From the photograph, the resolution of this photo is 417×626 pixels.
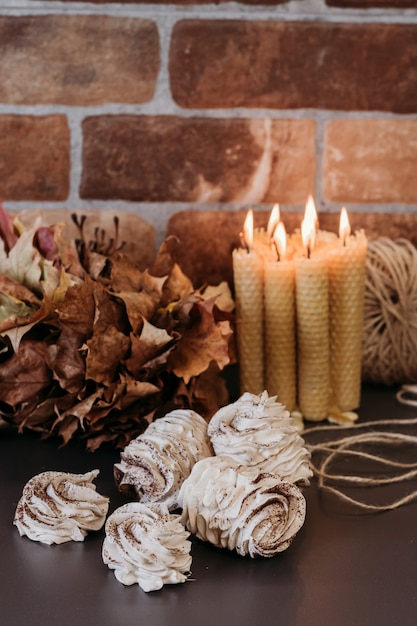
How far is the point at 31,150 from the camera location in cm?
104

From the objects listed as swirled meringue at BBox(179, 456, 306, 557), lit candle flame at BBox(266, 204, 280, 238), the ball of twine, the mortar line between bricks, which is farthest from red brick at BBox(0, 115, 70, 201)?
swirled meringue at BBox(179, 456, 306, 557)

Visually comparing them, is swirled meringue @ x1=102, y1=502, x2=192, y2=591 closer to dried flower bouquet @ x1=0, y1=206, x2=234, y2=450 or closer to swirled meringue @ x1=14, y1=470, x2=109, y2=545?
swirled meringue @ x1=14, y1=470, x2=109, y2=545

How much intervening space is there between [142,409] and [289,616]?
0.33 meters

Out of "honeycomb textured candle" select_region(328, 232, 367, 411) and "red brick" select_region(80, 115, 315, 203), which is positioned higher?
"red brick" select_region(80, 115, 315, 203)

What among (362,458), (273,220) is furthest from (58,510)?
(273,220)

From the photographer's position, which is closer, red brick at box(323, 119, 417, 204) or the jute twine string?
the jute twine string

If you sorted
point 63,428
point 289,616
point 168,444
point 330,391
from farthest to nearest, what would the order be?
point 330,391 < point 63,428 < point 168,444 < point 289,616

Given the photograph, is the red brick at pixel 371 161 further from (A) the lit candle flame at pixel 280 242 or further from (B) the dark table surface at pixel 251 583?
(B) the dark table surface at pixel 251 583

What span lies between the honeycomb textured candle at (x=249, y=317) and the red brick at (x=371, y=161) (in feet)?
0.70

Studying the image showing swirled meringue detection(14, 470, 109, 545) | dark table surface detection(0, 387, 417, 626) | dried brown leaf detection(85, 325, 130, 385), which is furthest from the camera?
dried brown leaf detection(85, 325, 130, 385)

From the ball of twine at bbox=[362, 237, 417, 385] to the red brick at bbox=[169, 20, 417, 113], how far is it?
19 cm

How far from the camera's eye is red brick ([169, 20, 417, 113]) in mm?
1007

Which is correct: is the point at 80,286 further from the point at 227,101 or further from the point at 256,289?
the point at 227,101

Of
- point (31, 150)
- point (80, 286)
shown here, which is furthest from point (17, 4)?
point (80, 286)
